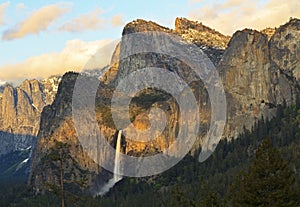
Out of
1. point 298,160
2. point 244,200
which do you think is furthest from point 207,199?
point 298,160

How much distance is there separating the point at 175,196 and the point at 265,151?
171ft

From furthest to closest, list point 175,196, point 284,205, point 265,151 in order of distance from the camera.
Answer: point 175,196, point 265,151, point 284,205

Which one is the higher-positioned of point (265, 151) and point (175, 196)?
point (265, 151)

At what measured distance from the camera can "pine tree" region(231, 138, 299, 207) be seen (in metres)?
56.9

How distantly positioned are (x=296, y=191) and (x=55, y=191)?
1003 inches

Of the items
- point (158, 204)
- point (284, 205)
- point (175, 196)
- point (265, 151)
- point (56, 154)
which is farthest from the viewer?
point (158, 204)

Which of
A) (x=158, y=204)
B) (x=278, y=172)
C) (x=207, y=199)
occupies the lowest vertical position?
(x=158, y=204)

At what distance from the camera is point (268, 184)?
57812 millimetres

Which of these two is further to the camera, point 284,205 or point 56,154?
point 284,205

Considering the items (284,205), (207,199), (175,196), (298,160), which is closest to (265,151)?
(284,205)

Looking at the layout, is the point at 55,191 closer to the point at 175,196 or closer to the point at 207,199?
the point at 207,199

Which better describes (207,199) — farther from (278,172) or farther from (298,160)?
(298,160)

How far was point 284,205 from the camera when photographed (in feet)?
184

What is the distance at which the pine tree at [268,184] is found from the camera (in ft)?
187
